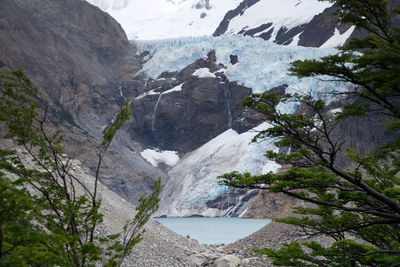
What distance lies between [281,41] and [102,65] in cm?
5109

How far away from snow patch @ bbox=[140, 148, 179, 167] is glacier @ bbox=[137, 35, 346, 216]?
1869 mm

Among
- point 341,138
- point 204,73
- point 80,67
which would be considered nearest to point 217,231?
point 341,138

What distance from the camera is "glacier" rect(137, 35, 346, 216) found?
52.8 m

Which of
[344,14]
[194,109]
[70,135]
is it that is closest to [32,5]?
[70,135]

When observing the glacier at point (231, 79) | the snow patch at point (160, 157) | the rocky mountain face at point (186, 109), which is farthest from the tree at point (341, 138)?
the rocky mountain face at point (186, 109)

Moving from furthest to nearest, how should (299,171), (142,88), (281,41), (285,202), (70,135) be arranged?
(281,41) < (142,88) < (70,135) < (285,202) < (299,171)

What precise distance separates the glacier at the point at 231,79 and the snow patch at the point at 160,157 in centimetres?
187

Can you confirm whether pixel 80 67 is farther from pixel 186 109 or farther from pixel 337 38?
pixel 337 38

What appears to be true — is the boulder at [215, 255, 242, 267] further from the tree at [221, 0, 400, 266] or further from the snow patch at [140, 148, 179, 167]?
the snow patch at [140, 148, 179, 167]

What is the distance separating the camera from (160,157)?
73250 millimetres

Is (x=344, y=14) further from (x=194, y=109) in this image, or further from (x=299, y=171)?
(x=194, y=109)

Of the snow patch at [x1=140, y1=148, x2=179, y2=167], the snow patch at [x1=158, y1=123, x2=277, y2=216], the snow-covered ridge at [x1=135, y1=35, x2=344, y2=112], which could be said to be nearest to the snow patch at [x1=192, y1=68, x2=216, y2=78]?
the snow-covered ridge at [x1=135, y1=35, x2=344, y2=112]

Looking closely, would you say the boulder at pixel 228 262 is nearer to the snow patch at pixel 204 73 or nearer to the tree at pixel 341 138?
the tree at pixel 341 138

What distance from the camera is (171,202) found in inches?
2245
